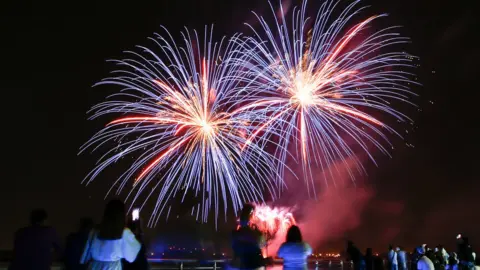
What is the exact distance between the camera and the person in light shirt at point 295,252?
770 centimetres

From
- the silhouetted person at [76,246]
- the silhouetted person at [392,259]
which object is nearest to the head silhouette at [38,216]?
the silhouetted person at [76,246]

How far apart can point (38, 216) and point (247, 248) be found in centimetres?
291

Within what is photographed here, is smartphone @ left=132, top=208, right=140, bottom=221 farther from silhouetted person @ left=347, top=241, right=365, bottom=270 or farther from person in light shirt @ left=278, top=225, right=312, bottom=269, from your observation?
silhouetted person @ left=347, top=241, right=365, bottom=270

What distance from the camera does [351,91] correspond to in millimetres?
22828

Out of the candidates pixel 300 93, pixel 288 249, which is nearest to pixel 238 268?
pixel 288 249

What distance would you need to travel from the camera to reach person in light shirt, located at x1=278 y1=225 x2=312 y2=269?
770cm

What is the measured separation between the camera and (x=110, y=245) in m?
5.45

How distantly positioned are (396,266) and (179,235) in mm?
64307

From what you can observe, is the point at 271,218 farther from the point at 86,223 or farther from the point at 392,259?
the point at 86,223

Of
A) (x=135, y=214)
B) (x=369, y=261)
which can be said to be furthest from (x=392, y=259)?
(x=135, y=214)

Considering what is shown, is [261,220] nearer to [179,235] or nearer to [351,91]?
[351,91]

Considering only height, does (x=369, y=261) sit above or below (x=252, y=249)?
above

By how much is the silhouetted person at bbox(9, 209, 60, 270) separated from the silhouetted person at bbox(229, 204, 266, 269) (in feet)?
8.21

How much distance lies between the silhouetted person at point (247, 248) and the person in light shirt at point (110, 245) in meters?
2.05
